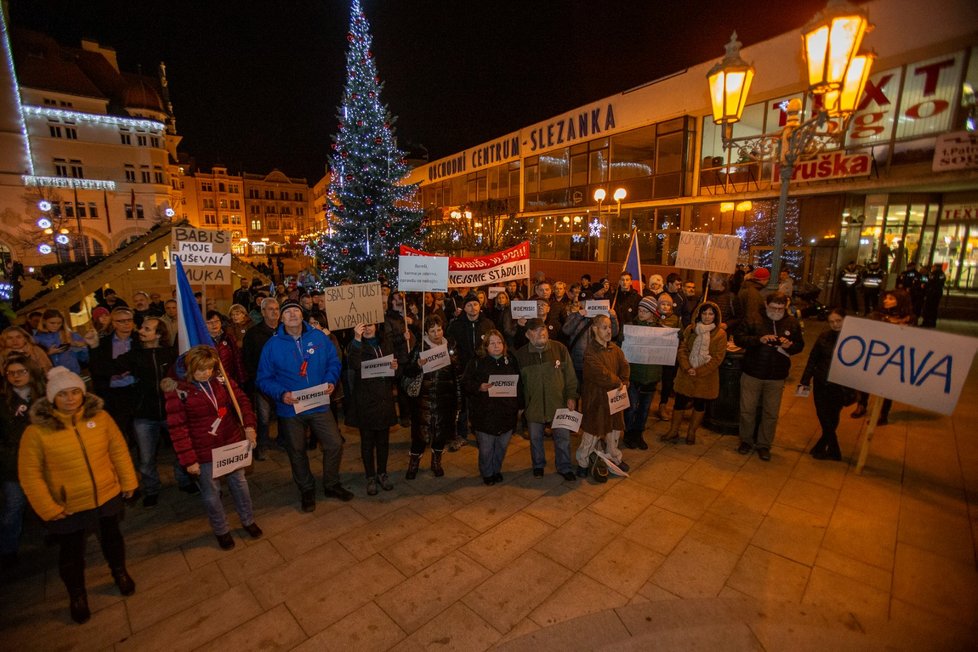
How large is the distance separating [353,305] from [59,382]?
2837 millimetres

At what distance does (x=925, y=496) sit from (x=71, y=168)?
196ft

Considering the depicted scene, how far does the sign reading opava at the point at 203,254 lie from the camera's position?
5918 millimetres

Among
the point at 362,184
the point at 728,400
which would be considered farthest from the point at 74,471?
the point at 362,184

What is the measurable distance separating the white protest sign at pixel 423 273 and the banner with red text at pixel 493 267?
122 centimetres

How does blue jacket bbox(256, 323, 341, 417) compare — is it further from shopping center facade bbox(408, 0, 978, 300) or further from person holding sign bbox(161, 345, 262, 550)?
shopping center facade bbox(408, 0, 978, 300)

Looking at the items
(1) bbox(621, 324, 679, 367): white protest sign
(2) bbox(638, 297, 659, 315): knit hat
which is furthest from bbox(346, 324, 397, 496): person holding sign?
(2) bbox(638, 297, 659, 315): knit hat

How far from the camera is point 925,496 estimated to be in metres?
5.10

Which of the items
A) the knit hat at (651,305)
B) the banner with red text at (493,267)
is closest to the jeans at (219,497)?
the banner with red text at (493,267)

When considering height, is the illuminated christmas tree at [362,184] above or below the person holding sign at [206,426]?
above

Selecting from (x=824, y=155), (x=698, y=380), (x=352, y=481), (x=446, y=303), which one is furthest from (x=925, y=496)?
(x=824, y=155)

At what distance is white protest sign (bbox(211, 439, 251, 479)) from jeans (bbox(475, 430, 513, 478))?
244 cm

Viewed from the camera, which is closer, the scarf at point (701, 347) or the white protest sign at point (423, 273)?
the scarf at point (701, 347)

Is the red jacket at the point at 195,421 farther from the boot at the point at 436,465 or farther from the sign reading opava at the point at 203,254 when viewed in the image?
the boot at the point at 436,465

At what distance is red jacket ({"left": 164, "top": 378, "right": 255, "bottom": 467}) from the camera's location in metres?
4.02
